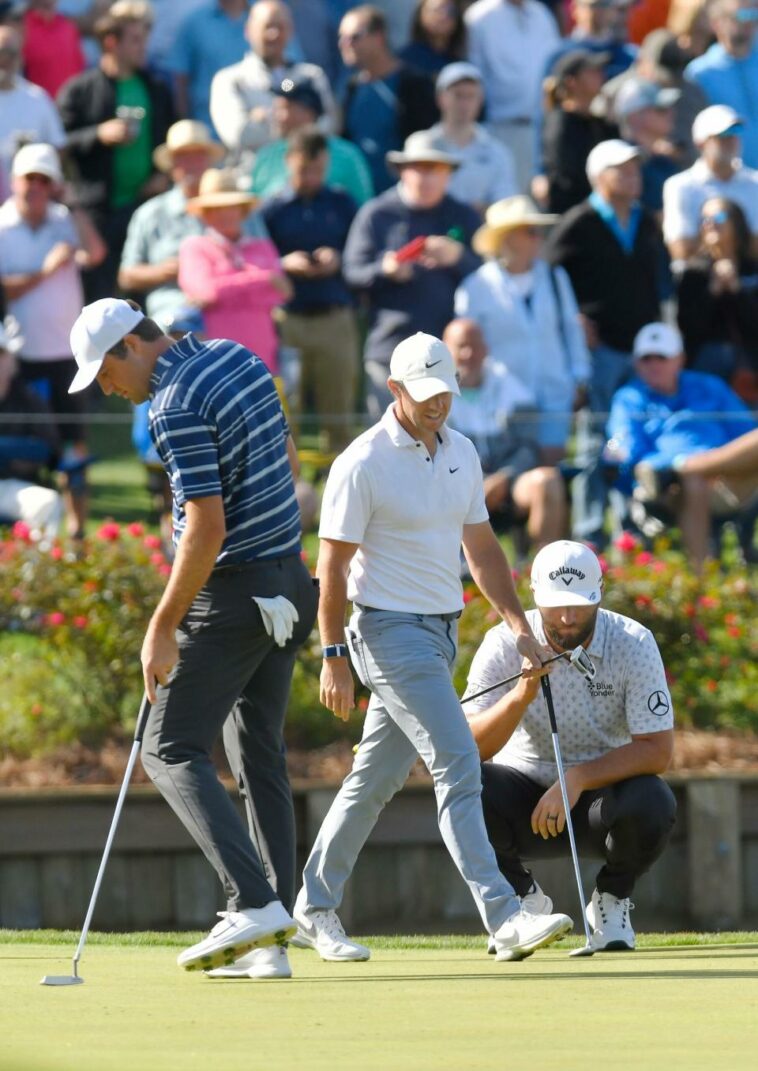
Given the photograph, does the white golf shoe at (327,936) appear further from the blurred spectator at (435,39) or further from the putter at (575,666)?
the blurred spectator at (435,39)

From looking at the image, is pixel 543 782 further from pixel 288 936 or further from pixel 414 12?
pixel 414 12

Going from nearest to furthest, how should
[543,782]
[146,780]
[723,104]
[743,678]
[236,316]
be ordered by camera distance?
1. [543,782]
2. [146,780]
3. [743,678]
4. [236,316]
5. [723,104]

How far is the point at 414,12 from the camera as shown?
15555 mm

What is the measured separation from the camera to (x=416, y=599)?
6.43 m

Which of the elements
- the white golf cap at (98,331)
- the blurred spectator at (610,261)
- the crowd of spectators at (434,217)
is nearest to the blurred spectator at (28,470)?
the crowd of spectators at (434,217)

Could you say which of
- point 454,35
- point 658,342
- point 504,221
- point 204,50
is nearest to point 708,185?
point 658,342

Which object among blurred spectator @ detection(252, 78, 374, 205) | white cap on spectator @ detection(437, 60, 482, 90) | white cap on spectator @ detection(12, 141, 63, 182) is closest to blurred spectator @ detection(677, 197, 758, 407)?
white cap on spectator @ detection(437, 60, 482, 90)

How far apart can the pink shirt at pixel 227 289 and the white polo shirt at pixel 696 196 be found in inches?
103

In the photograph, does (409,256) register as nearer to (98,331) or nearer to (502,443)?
(502,443)

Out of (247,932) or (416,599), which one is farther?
(416,599)

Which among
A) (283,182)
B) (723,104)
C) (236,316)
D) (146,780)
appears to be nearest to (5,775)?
(146,780)

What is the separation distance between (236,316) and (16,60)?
8.64 feet

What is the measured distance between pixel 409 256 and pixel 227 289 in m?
1.11

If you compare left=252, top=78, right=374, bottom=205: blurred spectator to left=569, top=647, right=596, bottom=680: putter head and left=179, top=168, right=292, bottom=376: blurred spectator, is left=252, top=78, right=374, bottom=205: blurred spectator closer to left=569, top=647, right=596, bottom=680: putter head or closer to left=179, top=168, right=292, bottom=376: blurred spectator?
left=179, top=168, right=292, bottom=376: blurred spectator
